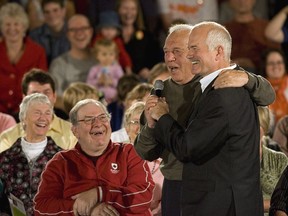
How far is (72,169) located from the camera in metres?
5.91

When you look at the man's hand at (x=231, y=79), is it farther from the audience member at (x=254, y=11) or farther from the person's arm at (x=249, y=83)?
the audience member at (x=254, y=11)

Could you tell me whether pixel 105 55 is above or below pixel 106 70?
above

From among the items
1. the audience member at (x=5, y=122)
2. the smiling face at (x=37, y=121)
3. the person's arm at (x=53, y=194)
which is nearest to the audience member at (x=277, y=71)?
the audience member at (x=5, y=122)

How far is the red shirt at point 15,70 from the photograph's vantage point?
30.4ft

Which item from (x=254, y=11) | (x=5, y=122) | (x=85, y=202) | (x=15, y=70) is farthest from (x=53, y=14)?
(x=85, y=202)

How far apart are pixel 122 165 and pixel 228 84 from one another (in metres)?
1.45

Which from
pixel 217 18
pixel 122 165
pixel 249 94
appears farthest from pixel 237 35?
pixel 249 94

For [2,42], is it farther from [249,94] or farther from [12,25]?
[249,94]

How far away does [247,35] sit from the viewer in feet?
32.8

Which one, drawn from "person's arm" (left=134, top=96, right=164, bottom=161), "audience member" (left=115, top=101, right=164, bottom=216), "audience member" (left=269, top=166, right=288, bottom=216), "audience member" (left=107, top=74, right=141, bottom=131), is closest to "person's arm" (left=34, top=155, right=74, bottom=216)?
"person's arm" (left=134, top=96, right=164, bottom=161)

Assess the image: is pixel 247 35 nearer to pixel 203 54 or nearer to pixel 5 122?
pixel 5 122

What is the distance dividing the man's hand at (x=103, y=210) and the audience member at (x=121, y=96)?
3.08 meters

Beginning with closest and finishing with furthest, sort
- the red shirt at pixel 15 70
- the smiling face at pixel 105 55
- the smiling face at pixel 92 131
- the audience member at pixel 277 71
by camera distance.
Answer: the smiling face at pixel 92 131, the red shirt at pixel 15 70, the audience member at pixel 277 71, the smiling face at pixel 105 55

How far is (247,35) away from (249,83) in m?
5.23
